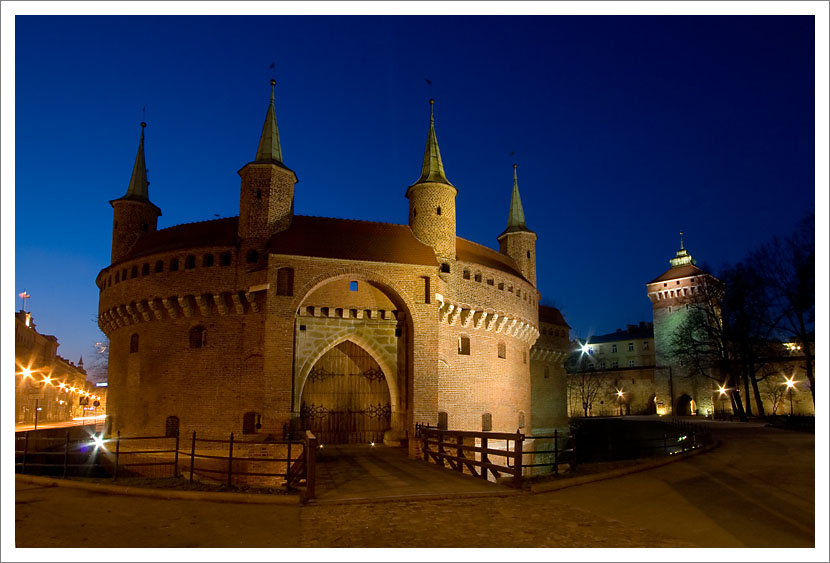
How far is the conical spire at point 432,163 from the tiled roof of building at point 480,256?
316cm

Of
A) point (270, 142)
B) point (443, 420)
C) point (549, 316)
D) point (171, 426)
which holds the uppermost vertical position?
point (270, 142)

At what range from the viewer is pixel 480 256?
1219 inches

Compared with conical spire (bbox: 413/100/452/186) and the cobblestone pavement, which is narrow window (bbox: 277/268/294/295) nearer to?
conical spire (bbox: 413/100/452/186)

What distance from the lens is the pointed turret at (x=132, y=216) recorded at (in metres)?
31.5

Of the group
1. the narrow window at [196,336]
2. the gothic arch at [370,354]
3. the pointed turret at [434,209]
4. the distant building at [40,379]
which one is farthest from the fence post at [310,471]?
the distant building at [40,379]

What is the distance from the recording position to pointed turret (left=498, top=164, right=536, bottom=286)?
121 feet

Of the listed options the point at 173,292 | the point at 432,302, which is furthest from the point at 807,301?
the point at 173,292

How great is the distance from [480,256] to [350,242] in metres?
8.02

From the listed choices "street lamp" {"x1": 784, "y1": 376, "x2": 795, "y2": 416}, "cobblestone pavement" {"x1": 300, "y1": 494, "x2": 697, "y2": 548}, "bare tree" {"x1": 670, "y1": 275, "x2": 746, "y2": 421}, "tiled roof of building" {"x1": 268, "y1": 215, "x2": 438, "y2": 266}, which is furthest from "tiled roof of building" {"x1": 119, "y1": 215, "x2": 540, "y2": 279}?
"street lamp" {"x1": 784, "y1": 376, "x2": 795, "y2": 416}

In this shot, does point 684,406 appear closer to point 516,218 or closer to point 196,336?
point 516,218

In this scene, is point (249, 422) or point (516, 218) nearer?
point (249, 422)

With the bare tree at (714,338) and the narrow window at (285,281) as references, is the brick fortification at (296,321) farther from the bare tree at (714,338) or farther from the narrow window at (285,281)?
the bare tree at (714,338)

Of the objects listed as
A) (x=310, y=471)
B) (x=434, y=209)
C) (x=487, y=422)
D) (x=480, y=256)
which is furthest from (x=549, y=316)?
(x=310, y=471)

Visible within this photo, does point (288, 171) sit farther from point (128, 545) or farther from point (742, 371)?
point (742, 371)
